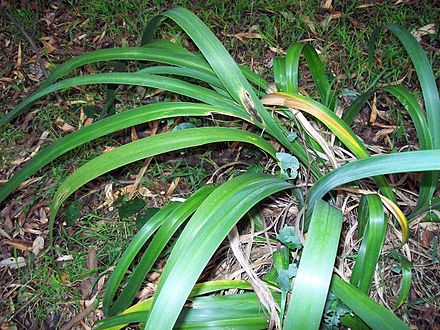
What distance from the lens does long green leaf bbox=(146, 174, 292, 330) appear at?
0.79 metres

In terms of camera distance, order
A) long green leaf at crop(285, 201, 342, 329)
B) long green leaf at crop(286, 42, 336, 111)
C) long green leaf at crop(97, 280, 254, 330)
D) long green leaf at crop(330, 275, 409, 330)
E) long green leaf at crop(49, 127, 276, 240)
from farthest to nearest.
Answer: long green leaf at crop(286, 42, 336, 111)
long green leaf at crop(97, 280, 254, 330)
long green leaf at crop(49, 127, 276, 240)
long green leaf at crop(330, 275, 409, 330)
long green leaf at crop(285, 201, 342, 329)

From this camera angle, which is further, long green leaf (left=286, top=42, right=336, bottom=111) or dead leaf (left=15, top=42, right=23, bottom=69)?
dead leaf (left=15, top=42, right=23, bottom=69)

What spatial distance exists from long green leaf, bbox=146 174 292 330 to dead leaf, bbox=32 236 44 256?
764 mm

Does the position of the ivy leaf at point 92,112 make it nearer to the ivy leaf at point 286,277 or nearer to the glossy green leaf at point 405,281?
the ivy leaf at point 286,277

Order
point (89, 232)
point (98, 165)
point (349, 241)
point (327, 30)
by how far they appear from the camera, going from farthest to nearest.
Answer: point (327, 30) → point (89, 232) → point (349, 241) → point (98, 165)

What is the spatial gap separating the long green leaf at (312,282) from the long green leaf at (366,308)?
0.20 meters

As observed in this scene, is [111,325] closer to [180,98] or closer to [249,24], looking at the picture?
[180,98]

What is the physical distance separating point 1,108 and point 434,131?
1497 millimetres

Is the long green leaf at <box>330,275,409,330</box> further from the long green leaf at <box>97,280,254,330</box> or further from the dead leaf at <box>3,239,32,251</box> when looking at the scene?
the dead leaf at <box>3,239,32,251</box>

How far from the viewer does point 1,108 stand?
183 cm

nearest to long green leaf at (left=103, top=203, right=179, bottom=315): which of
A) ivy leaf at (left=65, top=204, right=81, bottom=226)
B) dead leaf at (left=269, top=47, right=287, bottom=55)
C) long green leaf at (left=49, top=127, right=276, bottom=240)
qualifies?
long green leaf at (left=49, top=127, right=276, bottom=240)

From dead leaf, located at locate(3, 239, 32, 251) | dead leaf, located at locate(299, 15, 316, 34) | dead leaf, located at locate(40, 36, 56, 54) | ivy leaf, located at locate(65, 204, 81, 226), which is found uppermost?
dead leaf, located at locate(299, 15, 316, 34)

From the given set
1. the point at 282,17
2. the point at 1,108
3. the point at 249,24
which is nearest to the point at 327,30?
the point at 282,17

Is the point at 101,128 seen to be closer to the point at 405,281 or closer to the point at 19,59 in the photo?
the point at 405,281
